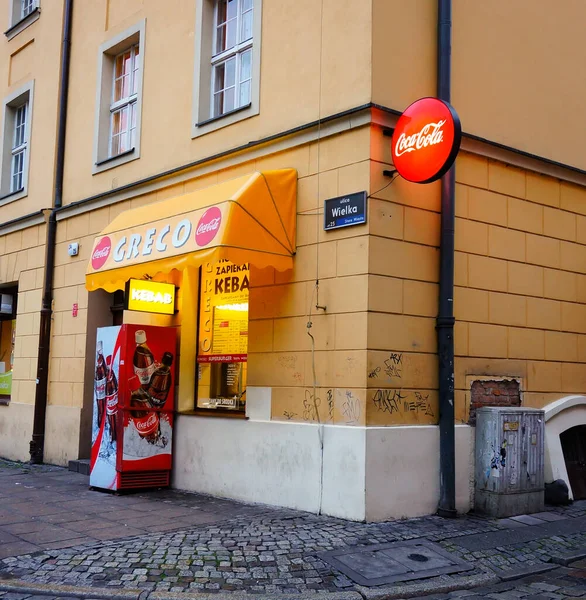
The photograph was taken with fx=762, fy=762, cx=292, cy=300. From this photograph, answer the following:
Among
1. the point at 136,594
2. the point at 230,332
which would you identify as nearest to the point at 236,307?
the point at 230,332

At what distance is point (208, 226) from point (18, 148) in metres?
8.47

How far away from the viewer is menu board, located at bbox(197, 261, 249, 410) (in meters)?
10.2

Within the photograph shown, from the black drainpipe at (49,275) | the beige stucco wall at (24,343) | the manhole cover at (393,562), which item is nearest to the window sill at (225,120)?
the black drainpipe at (49,275)

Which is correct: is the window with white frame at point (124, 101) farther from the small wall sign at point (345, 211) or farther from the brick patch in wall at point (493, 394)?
the brick patch in wall at point (493, 394)

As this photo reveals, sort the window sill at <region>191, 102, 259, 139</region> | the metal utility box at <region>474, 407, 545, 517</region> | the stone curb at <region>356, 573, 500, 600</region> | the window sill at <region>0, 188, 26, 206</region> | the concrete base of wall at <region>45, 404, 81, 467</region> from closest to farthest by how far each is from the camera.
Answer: the stone curb at <region>356, 573, 500, 600</region>, the metal utility box at <region>474, 407, 545, 517</region>, the window sill at <region>191, 102, 259, 139</region>, the concrete base of wall at <region>45, 404, 81, 467</region>, the window sill at <region>0, 188, 26, 206</region>

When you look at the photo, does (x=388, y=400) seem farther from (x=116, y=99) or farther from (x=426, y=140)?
(x=116, y=99)

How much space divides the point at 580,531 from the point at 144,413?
18.1ft

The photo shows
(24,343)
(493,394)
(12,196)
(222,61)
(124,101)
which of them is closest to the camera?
(493,394)

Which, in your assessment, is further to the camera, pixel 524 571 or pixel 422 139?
pixel 422 139

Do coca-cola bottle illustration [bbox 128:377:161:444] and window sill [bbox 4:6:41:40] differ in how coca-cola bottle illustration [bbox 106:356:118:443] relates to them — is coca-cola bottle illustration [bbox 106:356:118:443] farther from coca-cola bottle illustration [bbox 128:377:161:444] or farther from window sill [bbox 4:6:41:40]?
window sill [bbox 4:6:41:40]

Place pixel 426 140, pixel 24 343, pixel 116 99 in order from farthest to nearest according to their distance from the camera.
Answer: pixel 24 343 < pixel 116 99 < pixel 426 140

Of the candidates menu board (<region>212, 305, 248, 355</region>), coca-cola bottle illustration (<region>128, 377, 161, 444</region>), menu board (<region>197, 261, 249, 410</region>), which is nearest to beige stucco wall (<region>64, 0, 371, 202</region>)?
menu board (<region>197, 261, 249, 410</region>)

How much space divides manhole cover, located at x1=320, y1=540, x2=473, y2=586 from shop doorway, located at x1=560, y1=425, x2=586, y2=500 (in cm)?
360

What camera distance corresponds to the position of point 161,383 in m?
10.4
